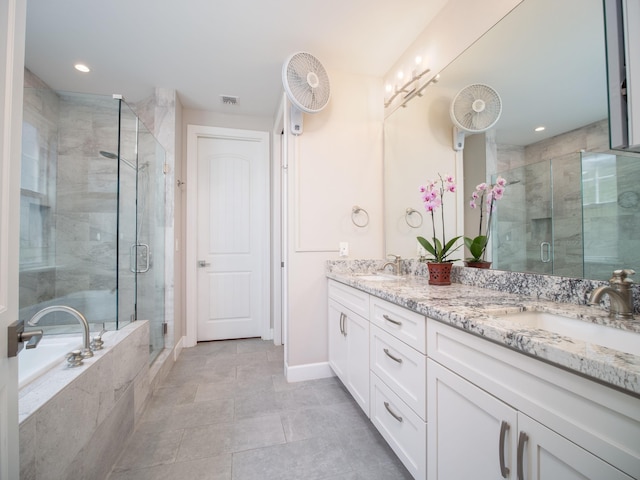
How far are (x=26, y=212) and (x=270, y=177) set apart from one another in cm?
208

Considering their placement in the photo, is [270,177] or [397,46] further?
[270,177]

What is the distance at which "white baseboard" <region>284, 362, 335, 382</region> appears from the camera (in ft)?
7.01

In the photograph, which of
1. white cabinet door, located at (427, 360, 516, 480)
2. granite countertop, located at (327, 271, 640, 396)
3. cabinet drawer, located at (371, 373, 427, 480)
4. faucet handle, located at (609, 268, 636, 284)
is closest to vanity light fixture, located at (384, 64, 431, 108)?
granite countertop, located at (327, 271, 640, 396)

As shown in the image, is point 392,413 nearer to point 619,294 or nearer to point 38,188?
point 619,294

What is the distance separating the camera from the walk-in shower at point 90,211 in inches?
77.7

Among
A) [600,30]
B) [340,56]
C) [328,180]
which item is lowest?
[328,180]

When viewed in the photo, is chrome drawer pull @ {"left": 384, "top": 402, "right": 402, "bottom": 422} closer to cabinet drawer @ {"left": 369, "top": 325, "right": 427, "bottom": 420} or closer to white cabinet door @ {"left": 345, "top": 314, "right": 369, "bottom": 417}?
cabinet drawer @ {"left": 369, "top": 325, "right": 427, "bottom": 420}

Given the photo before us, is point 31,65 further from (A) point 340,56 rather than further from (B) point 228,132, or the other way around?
(A) point 340,56

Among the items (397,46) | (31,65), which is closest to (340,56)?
(397,46)

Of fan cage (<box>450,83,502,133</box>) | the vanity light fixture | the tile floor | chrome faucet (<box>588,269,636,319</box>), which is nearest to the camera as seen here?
chrome faucet (<box>588,269,636,319</box>)

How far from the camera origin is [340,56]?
2.15 metres

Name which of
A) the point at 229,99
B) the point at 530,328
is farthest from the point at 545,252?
the point at 229,99

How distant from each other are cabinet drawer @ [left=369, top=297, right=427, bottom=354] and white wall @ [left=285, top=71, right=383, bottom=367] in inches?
33.9

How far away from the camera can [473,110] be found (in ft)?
5.04
